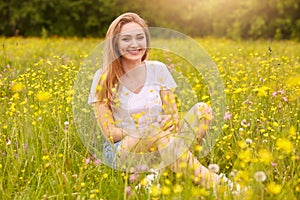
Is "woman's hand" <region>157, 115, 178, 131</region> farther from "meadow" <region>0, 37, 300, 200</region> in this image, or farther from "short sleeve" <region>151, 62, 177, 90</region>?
"short sleeve" <region>151, 62, 177, 90</region>

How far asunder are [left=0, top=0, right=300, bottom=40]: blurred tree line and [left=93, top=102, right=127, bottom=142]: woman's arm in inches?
527

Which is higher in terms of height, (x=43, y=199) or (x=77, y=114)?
(x=77, y=114)

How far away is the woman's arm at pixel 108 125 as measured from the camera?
2.82 m

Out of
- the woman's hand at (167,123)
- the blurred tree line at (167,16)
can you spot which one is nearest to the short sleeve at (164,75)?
the woman's hand at (167,123)

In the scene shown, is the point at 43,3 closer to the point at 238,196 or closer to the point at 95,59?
the point at 95,59

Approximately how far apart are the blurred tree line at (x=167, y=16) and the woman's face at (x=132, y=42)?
1305 centimetres

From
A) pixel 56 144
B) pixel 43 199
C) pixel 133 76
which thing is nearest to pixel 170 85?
pixel 133 76

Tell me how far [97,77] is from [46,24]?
52.0 ft

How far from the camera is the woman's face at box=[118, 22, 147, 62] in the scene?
3223 millimetres

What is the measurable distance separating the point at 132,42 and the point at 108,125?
0.63 metres

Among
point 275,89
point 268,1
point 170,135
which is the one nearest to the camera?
point 170,135

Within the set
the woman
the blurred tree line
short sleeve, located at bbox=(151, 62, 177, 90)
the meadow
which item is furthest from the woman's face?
the blurred tree line

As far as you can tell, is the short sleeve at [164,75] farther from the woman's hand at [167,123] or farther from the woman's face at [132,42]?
the woman's hand at [167,123]

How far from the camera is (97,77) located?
3.25 metres
